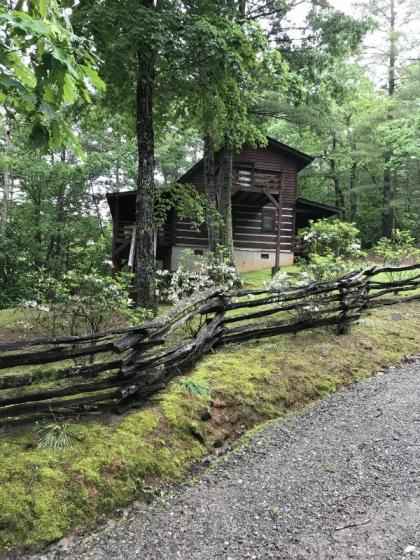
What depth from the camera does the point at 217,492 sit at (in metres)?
3.48

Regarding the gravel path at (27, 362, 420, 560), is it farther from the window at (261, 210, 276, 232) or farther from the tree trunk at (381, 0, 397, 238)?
the tree trunk at (381, 0, 397, 238)

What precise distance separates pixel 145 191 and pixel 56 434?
16.5 ft

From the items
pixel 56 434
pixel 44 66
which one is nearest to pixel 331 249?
pixel 56 434

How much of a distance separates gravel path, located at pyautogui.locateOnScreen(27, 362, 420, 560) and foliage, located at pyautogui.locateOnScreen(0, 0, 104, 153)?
2911mm

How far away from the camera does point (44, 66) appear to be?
2387mm

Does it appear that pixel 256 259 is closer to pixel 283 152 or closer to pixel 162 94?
pixel 283 152

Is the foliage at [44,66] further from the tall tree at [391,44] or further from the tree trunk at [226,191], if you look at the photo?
the tall tree at [391,44]

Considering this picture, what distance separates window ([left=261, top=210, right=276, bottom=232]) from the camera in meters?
22.2

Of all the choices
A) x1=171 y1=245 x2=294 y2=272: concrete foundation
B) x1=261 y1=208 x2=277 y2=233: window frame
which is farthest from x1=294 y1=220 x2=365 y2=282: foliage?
x1=261 y1=208 x2=277 y2=233: window frame

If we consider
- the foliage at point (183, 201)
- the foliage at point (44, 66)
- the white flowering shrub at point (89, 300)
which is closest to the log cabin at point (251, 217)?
the foliage at point (183, 201)

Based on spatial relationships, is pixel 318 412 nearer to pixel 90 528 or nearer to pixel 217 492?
pixel 217 492

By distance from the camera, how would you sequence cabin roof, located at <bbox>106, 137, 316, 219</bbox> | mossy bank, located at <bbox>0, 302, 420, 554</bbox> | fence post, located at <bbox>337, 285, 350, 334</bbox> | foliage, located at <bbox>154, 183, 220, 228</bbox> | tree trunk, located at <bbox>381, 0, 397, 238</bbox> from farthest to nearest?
1. tree trunk, located at <bbox>381, 0, 397, 238</bbox>
2. cabin roof, located at <bbox>106, 137, 316, 219</bbox>
3. foliage, located at <bbox>154, 183, 220, 228</bbox>
4. fence post, located at <bbox>337, 285, 350, 334</bbox>
5. mossy bank, located at <bbox>0, 302, 420, 554</bbox>

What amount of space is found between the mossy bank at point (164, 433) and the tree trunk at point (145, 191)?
2.49m

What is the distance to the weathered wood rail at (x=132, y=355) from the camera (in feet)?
12.0
